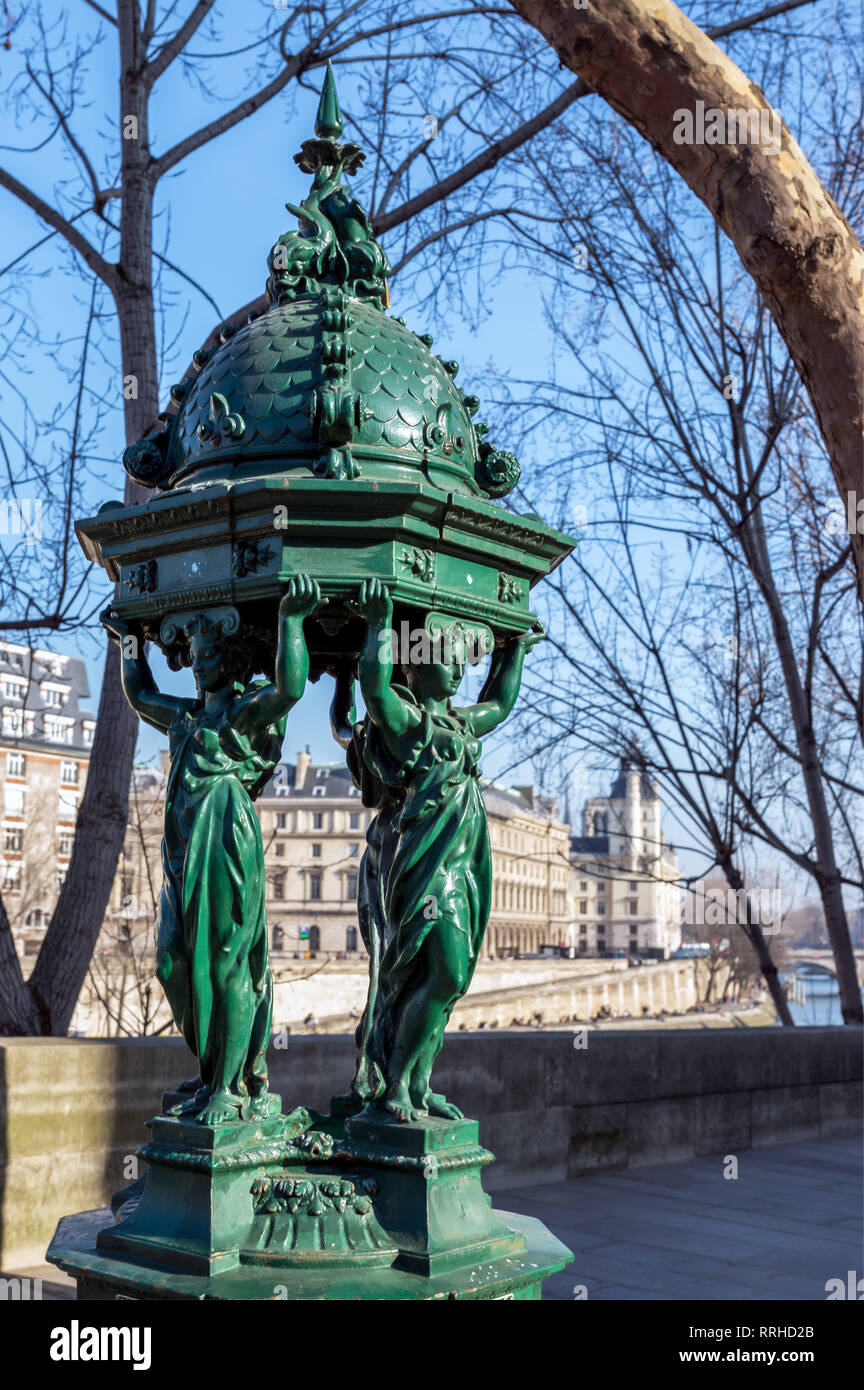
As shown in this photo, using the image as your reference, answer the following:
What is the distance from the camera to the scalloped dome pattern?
9.87ft

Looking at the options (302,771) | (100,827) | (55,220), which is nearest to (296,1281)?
(100,827)

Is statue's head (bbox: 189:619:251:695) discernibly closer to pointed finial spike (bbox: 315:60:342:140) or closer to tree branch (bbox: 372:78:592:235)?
pointed finial spike (bbox: 315:60:342:140)

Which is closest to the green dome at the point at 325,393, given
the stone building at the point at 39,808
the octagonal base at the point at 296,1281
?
the octagonal base at the point at 296,1281

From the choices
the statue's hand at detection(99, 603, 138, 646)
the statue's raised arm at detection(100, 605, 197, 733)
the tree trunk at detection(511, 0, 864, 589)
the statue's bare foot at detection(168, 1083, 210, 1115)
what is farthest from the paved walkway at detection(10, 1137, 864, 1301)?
the tree trunk at detection(511, 0, 864, 589)

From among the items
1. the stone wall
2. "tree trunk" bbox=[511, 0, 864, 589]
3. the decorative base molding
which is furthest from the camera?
the stone wall

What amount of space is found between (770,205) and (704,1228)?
475 centimetres

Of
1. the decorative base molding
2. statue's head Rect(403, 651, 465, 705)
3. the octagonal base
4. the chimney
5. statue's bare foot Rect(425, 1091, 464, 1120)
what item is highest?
the chimney

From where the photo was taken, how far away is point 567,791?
33.4ft

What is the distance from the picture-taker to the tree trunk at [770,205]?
409cm

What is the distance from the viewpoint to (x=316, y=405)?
288 cm

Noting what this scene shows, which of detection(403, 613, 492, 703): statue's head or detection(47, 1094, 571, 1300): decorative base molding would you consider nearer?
detection(47, 1094, 571, 1300): decorative base molding

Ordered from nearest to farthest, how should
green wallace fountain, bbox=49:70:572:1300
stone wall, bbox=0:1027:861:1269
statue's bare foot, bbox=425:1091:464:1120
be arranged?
1. green wallace fountain, bbox=49:70:572:1300
2. statue's bare foot, bbox=425:1091:464:1120
3. stone wall, bbox=0:1027:861:1269

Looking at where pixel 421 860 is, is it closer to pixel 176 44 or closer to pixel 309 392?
pixel 309 392
